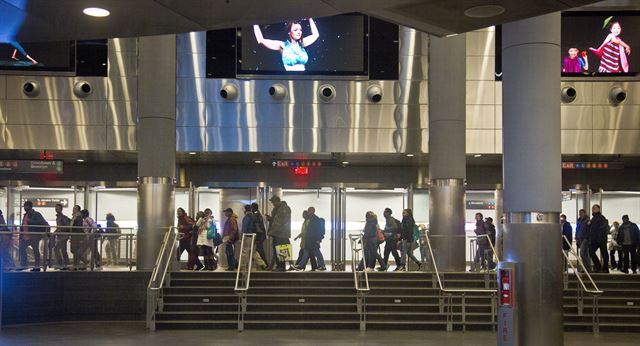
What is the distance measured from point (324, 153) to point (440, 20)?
14428 mm

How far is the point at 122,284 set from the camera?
658 inches

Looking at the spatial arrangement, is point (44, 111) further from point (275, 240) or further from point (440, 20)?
point (440, 20)

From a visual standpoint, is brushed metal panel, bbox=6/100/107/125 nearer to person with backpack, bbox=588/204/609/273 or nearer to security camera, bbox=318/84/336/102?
security camera, bbox=318/84/336/102

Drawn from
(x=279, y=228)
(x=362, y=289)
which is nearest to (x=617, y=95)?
(x=279, y=228)

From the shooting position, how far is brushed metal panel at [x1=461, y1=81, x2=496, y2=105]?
2186 centimetres

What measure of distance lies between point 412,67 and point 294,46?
3252mm

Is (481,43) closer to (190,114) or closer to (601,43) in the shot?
(601,43)

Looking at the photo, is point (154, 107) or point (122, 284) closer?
point (122, 284)

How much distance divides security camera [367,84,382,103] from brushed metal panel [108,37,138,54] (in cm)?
636

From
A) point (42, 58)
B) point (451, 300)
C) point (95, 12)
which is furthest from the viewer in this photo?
point (42, 58)

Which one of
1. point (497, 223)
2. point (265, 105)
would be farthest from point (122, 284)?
point (497, 223)

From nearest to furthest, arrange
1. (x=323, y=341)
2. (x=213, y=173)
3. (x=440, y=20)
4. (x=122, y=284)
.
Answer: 1. (x=440, y=20)
2. (x=323, y=341)
3. (x=122, y=284)
4. (x=213, y=173)

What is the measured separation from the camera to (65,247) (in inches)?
665

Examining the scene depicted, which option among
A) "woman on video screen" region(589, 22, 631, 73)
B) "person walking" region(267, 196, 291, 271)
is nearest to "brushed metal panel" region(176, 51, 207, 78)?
"person walking" region(267, 196, 291, 271)
